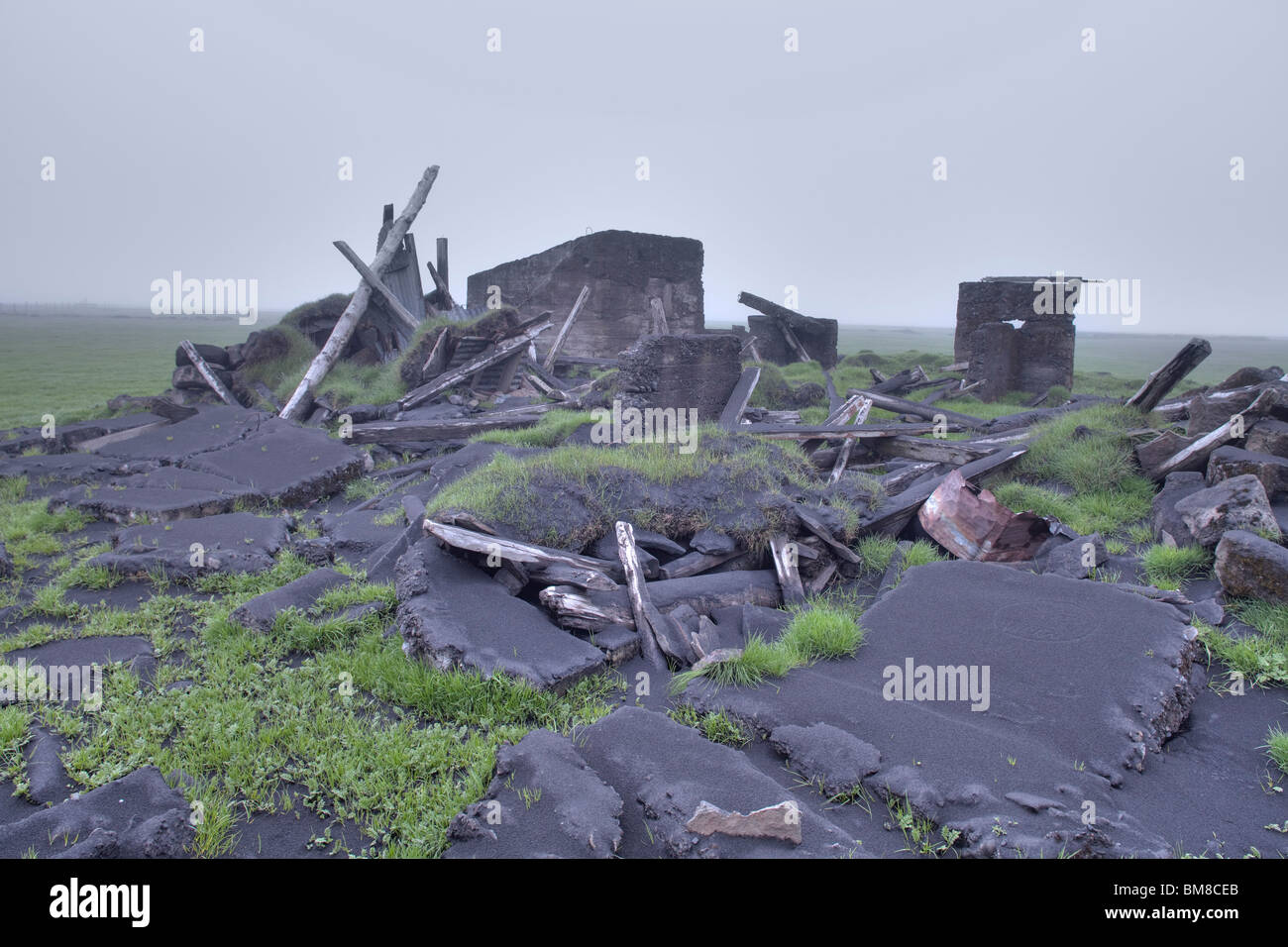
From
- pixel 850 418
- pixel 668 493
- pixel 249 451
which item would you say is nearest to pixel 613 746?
pixel 668 493

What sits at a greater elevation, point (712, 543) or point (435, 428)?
point (435, 428)

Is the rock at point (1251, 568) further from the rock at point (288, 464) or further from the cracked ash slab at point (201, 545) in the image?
the rock at point (288, 464)

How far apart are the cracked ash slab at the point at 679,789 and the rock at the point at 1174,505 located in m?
4.76

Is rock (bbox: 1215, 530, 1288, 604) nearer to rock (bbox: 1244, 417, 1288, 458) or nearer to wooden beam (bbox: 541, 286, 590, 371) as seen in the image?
rock (bbox: 1244, 417, 1288, 458)

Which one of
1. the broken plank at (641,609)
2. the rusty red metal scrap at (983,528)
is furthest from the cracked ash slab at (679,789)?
the rusty red metal scrap at (983,528)

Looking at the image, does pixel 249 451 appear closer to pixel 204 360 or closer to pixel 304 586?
pixel 304 586

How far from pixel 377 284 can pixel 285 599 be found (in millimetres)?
11877

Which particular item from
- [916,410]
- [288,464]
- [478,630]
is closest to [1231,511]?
[478,630]

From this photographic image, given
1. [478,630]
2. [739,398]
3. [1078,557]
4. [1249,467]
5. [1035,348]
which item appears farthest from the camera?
[1035,348]

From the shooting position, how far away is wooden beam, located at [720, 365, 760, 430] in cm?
1035

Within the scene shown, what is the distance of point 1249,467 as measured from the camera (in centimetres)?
625

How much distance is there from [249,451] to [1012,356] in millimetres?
15399

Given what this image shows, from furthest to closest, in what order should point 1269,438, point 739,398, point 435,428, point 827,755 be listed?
point 435,428 < point 739,398 < point 1269,438 < point 827,755

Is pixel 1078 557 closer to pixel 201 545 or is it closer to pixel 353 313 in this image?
pixel 201 545
